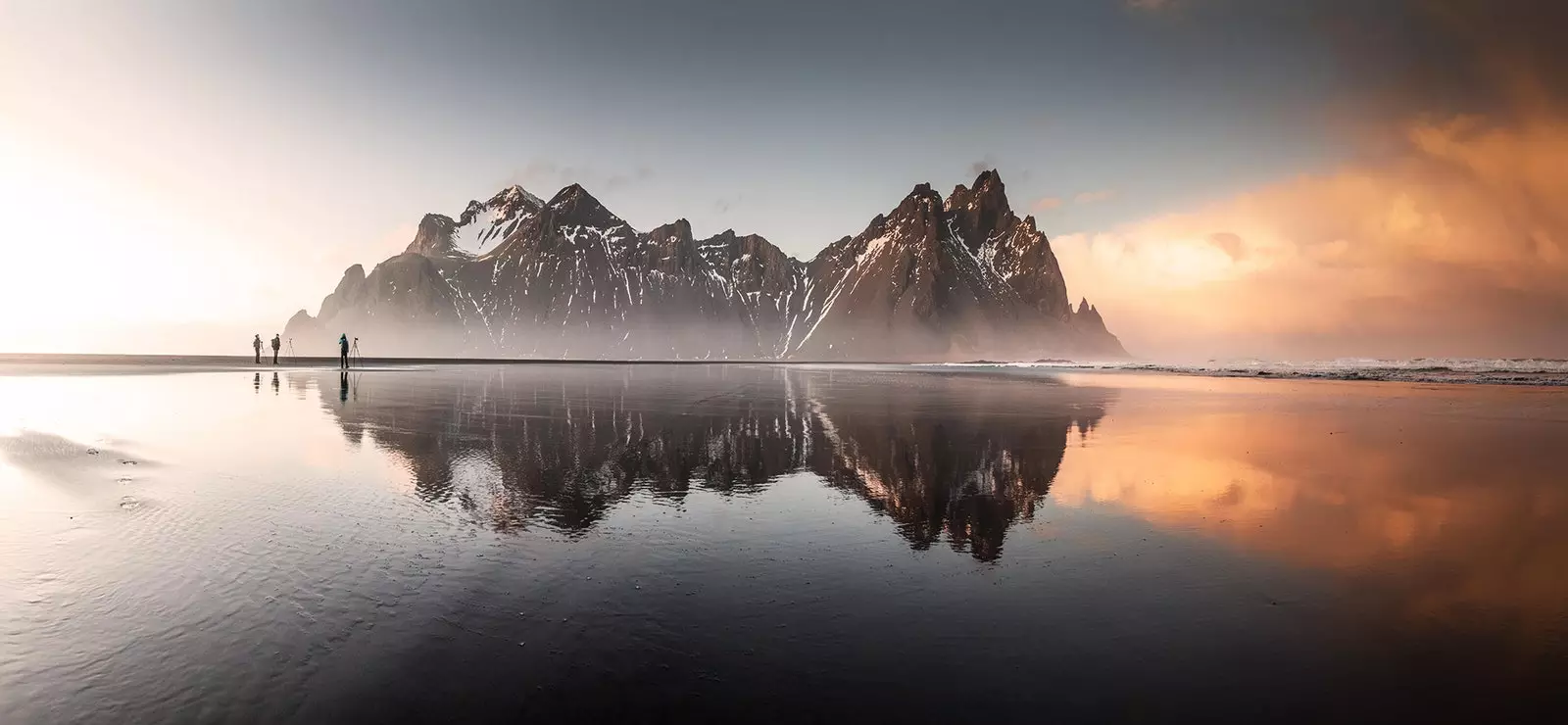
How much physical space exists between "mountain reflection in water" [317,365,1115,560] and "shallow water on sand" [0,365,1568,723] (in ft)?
0.54

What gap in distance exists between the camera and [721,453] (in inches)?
739

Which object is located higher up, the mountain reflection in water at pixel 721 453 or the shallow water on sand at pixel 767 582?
the mountain reflection in water at pixel 721 453

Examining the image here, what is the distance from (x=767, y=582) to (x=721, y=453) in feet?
34.2

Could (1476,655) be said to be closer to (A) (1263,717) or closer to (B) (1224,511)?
(A) (1263,717)

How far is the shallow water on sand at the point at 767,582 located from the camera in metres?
5.69

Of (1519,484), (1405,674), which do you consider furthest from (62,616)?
(1519,484)

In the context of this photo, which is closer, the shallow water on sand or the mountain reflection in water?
the shallow water on sand

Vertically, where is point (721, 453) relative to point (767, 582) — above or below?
above

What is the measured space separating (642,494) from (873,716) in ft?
28.3

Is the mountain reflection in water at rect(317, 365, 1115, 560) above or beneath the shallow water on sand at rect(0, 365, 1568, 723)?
above

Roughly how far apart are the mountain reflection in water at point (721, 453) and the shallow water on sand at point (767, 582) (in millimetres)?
164

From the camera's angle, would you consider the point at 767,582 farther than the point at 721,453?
No

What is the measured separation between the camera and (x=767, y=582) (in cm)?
847

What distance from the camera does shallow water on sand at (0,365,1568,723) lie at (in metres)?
→ 5.69
